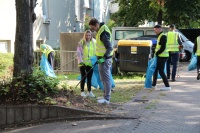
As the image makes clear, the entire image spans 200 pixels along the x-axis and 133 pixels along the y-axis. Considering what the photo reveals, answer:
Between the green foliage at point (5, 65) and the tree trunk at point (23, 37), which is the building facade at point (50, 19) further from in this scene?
the tree trunk at point (23, 37)

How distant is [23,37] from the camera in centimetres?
713

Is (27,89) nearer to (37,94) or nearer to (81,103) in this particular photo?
(37,94)

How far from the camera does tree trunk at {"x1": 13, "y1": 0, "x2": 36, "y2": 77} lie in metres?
7.07

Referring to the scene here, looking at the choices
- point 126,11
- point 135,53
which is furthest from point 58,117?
point 126,11

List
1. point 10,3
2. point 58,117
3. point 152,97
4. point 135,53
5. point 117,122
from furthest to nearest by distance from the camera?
point 10,3, point 135,53, point 152,97, point 58,117, point 117,122

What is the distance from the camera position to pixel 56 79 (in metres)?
7.32

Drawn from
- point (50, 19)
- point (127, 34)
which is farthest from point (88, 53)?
point (127, 34)

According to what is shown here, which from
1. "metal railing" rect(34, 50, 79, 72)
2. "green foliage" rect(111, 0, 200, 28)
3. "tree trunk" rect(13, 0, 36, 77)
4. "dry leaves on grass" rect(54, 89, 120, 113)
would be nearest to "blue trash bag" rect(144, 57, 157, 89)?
"dry leaves on grass" rect(54, 89, 120, 113)

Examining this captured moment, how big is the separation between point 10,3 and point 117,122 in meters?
10.3

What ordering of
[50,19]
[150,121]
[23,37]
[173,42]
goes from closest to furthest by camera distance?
[150,121], [23,37], [173,42], [50,19]

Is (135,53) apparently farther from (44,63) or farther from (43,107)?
(43,107)

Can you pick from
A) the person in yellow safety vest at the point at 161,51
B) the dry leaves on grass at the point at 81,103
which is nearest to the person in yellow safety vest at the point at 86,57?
the dry leaves on grass at the point at 81,103

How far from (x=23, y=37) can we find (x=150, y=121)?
125 inches

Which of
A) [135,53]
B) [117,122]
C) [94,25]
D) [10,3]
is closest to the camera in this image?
[117,122]
